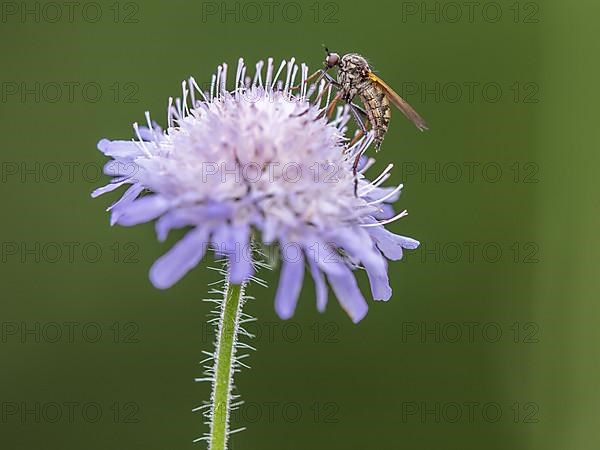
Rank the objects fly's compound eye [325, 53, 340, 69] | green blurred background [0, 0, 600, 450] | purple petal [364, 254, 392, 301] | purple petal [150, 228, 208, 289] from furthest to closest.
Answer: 1. green blurred background [0, 0, 600, 450]
2. fly's compound eye [325, 53, 340, 69]
3. purple petal [364, 254, 392, 301]
4. purple petal [150, 228, 208, 289]

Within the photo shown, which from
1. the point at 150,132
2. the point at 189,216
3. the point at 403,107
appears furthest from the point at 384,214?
the point at 189,216

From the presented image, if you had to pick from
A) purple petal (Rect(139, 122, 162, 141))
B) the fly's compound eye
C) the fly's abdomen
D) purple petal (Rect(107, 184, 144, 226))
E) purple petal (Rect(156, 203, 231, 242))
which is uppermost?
the fly's compound eye

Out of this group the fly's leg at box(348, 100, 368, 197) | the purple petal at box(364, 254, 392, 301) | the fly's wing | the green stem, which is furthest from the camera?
the fly's wing

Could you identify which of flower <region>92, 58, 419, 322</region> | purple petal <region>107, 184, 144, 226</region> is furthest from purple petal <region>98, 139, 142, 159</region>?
purple petal <region>107, 184, 144, 226</region>

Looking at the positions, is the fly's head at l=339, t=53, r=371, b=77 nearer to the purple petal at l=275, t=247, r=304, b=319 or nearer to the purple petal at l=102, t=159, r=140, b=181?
the purple petal at l=102, t=159, r=140, b=181

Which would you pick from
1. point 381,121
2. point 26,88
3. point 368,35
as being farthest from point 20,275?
point 381,121

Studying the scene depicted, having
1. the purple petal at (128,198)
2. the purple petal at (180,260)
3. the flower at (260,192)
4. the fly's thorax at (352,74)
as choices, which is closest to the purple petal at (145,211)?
the flower at (260,192)

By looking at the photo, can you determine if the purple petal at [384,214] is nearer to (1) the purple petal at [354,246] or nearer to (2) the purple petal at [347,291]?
(1) the purple petal at [354,246]

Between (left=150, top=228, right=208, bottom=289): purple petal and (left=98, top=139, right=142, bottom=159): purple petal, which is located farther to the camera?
(left=98, top=139, right=142, bottom=159): purple petal
